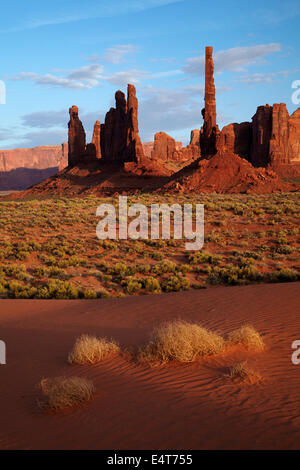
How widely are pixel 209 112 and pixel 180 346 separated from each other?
159 ft

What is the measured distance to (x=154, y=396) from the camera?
4668 mm

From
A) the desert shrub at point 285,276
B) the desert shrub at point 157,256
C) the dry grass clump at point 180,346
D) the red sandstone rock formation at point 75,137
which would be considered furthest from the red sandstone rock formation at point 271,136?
the dry grass clump at point 180,346

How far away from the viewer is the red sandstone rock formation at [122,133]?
62.4m

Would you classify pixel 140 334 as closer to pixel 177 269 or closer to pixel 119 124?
pixel 177 269

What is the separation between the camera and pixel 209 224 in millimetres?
24359

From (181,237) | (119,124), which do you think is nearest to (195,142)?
(119,124)

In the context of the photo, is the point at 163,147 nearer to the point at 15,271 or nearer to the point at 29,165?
the point at 15,271

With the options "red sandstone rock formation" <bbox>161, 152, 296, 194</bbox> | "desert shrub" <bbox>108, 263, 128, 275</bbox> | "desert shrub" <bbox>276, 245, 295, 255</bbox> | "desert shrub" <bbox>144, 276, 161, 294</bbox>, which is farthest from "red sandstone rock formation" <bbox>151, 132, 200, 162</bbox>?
"desert shrub" <bbox>144, 276, 161, 294</bbox>

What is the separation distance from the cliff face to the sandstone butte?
265 feet

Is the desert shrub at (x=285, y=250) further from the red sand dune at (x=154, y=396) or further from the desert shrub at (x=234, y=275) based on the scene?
the red sand dune at (x=154, y=396)

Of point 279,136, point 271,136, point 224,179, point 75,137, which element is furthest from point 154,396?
point 279,136

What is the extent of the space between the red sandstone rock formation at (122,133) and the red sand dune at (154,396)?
5533 cm

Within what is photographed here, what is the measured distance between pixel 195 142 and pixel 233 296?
11090 cm

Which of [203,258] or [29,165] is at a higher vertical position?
[29,165]
